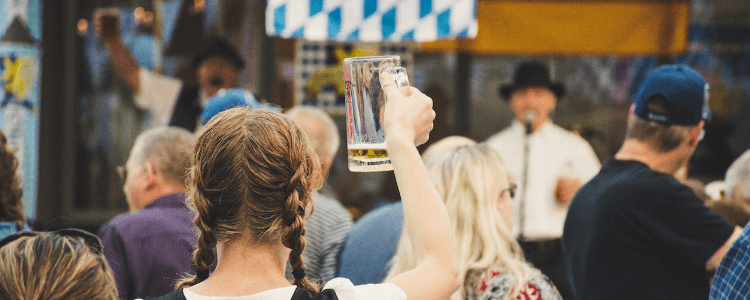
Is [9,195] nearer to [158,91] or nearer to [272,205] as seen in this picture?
[272,205]

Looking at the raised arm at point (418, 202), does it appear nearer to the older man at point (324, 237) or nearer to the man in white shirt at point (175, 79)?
the older man at point (324, 237)

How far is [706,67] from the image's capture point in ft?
24.8

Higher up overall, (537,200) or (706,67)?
(706,67)

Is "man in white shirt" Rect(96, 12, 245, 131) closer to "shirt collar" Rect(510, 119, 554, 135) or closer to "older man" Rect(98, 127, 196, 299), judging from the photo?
"shirt collar" Rect(510, 119, 554, 135)

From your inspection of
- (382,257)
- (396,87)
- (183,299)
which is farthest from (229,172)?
(382,257)

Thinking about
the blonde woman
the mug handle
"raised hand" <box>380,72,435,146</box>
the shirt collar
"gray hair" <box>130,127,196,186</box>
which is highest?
the mug handle

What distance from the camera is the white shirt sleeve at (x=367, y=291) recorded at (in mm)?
1650

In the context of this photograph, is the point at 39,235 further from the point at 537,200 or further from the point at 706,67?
the point at 706,67

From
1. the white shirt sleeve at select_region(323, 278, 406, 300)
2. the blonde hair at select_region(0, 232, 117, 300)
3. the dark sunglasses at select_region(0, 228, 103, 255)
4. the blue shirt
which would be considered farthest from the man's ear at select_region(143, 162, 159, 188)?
the white shirt sleeve at select_region(323, 278, 406, 300)

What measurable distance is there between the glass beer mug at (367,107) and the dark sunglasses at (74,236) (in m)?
0.75

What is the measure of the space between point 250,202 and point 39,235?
628 mm

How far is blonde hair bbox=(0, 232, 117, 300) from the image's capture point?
1799 mm

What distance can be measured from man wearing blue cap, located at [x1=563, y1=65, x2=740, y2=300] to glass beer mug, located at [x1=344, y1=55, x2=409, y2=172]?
1559 mm

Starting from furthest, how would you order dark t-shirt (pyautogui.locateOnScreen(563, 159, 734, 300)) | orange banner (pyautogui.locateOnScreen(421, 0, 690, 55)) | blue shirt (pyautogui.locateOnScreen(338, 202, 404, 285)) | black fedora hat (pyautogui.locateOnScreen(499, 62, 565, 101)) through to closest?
orange banner (pyautogui.locateOnScreen(421, 0, 690, 55)) → black fedora hat (pyautogui.locateOnScreen(499, 62, 565, 101)) → blue shirt (pyautogui.locateOnScreen(338, 202, 404, 285)) → dark t-shirt (pyautogui.locateOnScreen(563, 159, 734, 300))
